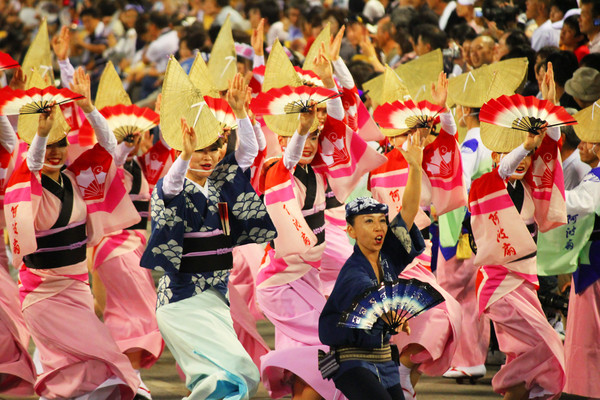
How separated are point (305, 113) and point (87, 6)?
10705 mm

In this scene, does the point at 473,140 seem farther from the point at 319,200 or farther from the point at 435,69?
the point at 319,200

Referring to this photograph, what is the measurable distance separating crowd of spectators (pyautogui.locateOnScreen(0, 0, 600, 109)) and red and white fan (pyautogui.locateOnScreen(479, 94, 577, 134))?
1.43m

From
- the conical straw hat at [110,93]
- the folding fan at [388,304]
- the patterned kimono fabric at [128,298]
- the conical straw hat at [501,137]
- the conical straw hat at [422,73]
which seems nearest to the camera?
the folding fan at [388,304]

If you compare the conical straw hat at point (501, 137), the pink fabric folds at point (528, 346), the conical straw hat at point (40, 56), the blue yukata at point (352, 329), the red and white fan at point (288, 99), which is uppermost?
the conical straw hat at point (40, 56)

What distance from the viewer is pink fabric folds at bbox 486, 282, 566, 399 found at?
19.2 feet

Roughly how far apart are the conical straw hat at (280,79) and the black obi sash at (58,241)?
1.29 m

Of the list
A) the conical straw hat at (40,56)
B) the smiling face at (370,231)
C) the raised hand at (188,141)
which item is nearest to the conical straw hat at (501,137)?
the smiling face at (370,231)

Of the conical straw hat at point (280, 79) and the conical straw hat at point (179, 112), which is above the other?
the conical straw hat at point (179, 112)

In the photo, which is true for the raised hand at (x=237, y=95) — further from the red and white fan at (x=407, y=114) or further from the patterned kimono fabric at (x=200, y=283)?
the red and white fan at (x=407, y=114)

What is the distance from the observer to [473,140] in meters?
7.06

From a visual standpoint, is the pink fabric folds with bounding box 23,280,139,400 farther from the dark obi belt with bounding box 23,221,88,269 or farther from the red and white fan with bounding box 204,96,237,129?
the red and white fan with bounding box 204,96,237,129

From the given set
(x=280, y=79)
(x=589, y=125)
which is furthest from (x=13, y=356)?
(x=589, y=125)

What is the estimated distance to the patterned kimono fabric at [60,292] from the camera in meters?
5.75

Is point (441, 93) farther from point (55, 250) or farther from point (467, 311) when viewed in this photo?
point (55, 250)
